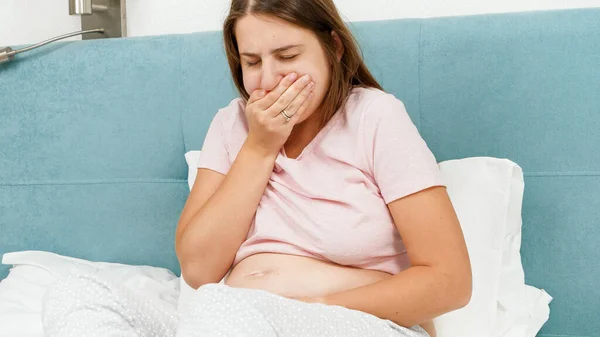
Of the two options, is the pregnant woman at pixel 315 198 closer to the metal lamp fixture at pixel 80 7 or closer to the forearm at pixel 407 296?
the forearm at pixel 407 296

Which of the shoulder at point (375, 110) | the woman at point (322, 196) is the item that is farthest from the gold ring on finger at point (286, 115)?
the shoulder at point (375, 110)

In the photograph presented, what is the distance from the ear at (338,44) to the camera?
130 centimetres

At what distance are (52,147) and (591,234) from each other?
1207 millimetres

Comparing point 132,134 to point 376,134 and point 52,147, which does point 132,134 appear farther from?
point 376,134

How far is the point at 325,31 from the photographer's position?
1.29 m

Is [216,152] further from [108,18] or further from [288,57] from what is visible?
[108,18]

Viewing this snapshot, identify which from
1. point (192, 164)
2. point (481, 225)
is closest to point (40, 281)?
point (192, 164)

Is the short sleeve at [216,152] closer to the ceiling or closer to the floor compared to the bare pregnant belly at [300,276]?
closer to the ceiling

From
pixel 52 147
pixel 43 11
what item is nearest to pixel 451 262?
pixel 52 147

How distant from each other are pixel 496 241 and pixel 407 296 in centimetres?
38

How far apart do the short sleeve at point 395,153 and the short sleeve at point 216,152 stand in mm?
272

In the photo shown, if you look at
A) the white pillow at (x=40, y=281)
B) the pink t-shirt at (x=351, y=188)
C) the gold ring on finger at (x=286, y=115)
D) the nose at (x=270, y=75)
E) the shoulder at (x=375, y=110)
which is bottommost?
the white pillow at (x=40, y=281)

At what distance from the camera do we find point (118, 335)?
0.99m

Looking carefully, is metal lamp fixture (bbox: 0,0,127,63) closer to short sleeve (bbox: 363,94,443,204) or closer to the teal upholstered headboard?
the teal upholstered headboard
